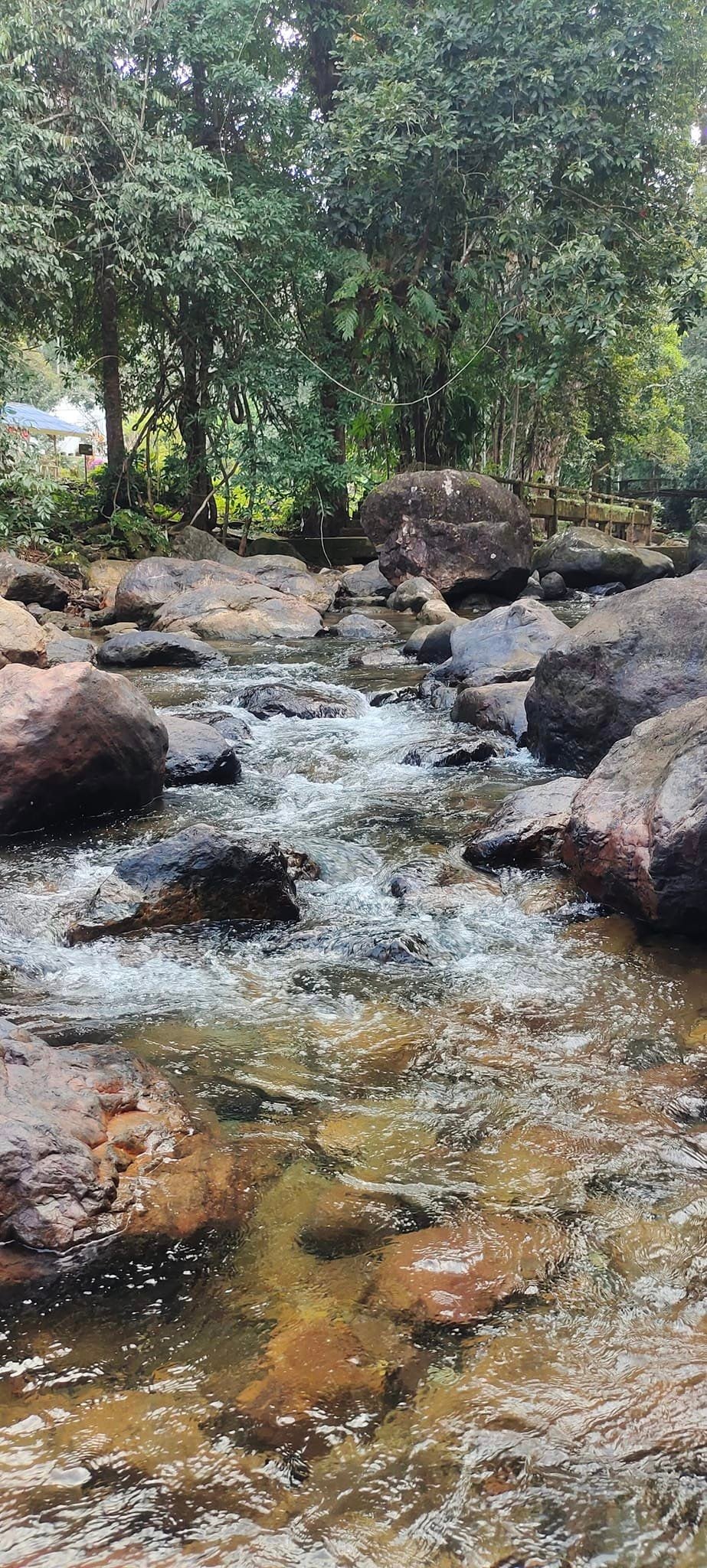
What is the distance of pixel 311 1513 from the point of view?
68.6 inches

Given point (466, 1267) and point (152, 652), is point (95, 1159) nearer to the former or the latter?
point (466, 1267)

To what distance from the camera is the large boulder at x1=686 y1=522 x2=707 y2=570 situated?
758 inches

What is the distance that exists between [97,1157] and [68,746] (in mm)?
3321

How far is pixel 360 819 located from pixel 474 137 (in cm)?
1216

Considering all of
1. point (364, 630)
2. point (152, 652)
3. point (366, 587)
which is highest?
point (366, 587)

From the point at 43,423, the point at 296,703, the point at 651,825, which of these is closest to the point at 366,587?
the point at 296,703

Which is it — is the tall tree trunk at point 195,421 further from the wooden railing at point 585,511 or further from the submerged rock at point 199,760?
the submerged rock at point 199,760

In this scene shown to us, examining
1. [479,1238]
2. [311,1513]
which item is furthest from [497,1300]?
[311,1513]

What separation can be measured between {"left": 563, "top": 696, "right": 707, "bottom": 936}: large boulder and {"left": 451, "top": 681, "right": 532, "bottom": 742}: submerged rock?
256 cm

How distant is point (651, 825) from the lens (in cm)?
419

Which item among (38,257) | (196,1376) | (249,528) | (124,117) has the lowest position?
(196,1376)


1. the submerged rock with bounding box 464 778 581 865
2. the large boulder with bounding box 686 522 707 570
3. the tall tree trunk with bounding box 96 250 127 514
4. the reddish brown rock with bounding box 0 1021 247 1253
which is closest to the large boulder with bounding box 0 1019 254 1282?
the reddish brown rock with bounding box 0 1021 247 1253

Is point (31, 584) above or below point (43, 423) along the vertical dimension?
below

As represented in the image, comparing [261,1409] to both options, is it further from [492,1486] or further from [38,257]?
[38,257]
